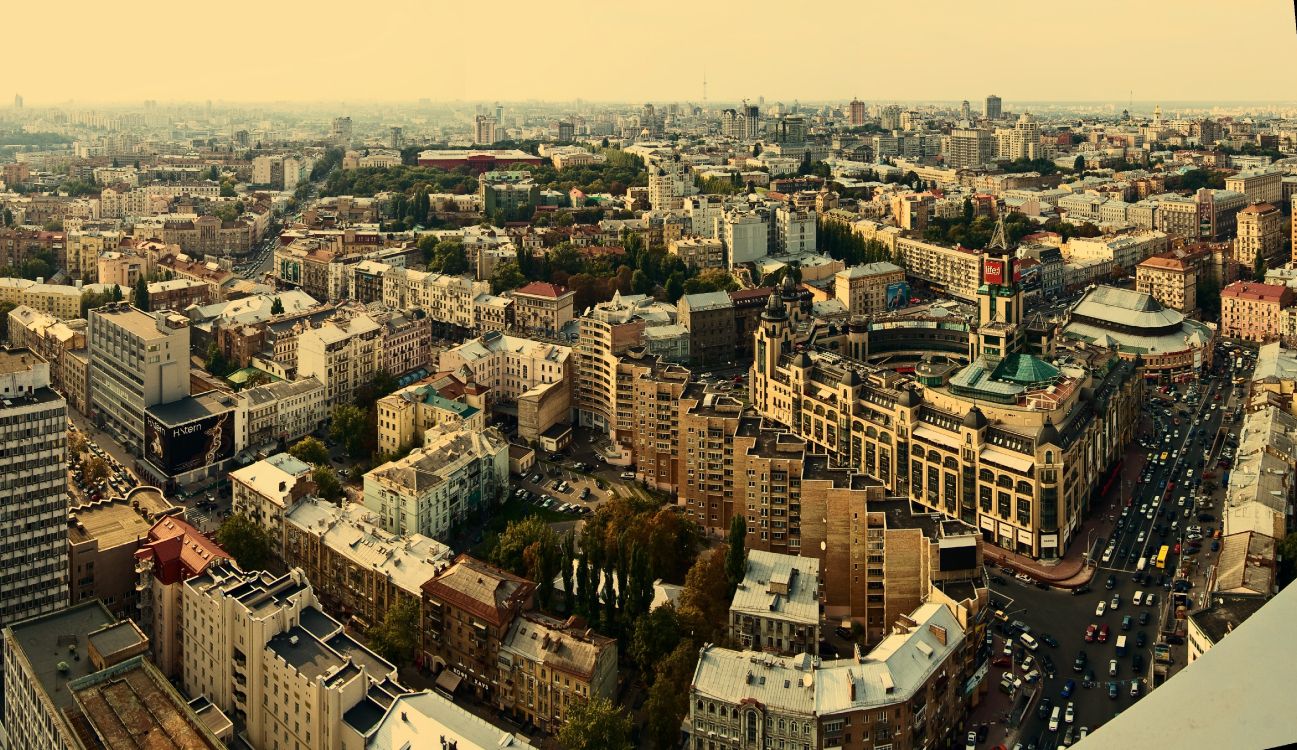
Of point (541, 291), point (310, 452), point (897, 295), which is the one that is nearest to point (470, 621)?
point (310, 452)

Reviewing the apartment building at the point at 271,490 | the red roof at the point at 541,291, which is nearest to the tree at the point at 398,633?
the apartment building at the point at 271,490

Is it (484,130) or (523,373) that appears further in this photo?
(484,130)

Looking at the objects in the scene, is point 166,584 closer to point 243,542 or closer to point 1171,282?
point 243,542

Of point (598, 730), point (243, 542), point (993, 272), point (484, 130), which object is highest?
point (484, 130)

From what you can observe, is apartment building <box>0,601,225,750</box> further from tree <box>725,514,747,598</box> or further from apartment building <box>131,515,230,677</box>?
A: tree <box>725,514,747,598</box>

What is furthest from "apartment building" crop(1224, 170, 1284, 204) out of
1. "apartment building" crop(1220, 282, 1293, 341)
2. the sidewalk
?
the sidewalk

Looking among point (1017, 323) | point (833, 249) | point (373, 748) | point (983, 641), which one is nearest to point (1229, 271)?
point (833, 249)
